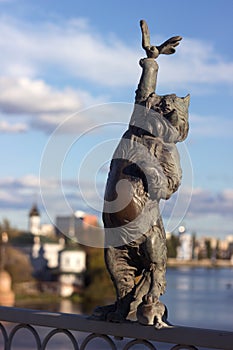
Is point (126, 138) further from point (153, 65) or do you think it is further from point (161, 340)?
point (161, 340)

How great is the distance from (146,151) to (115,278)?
25.2 inches

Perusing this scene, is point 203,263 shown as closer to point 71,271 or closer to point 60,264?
point 60,264

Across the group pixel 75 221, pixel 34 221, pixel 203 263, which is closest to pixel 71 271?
pixel 34 221

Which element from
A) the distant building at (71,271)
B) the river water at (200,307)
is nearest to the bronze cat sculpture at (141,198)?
the river water at (200,307)

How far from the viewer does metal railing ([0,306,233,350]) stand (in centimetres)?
275

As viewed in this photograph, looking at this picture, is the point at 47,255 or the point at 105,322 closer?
the point at 105,322

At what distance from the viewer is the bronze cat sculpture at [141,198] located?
3.22 m

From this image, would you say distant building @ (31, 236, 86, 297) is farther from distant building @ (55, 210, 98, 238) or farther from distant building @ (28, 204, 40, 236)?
distant building @ (55, 210, 98, 238)

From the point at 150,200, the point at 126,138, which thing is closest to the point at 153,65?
the point at 126,138

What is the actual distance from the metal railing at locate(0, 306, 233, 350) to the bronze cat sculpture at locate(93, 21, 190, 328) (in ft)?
0.27

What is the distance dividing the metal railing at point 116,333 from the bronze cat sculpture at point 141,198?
3.2 inches

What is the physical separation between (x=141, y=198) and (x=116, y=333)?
2.10 ft

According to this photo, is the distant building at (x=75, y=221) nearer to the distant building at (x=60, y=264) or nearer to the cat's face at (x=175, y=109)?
the cat's face at (x=175, y=109)

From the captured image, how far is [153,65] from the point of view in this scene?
3.45m
